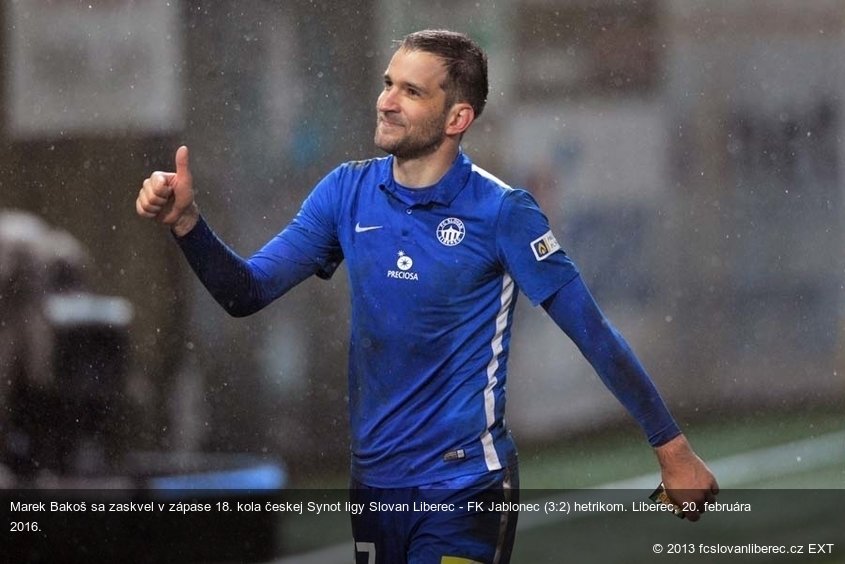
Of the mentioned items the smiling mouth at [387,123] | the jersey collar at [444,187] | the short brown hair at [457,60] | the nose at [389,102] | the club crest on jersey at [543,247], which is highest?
the short brown hair at [457,60]

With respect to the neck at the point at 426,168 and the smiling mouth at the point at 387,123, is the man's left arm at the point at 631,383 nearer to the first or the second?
the neck at the point at 426,168

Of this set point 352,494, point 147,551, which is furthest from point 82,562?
point 352,494

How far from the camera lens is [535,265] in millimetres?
3295

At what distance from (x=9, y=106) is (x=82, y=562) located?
1735 mm

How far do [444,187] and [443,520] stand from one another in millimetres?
780

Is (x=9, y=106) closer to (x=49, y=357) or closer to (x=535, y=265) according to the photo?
(x=49, y=357)

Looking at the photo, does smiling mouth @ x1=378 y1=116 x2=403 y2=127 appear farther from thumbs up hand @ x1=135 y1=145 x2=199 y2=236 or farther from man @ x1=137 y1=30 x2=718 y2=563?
thumbs up hand @ x1=135 y1=145 x2=199 y2=236

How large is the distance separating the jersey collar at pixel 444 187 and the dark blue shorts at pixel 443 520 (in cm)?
66

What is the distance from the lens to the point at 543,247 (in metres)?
3.30

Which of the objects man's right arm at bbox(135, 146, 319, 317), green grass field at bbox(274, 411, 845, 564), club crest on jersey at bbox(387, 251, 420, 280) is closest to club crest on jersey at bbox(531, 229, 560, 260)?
club crest on jersey at bbox(387, 251, 420, 280)

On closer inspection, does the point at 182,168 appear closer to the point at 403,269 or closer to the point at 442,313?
the point at 403,269

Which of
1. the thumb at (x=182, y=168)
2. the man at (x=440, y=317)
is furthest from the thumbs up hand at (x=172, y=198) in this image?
the man at (x=440, y=317)

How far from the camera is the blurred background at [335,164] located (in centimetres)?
530

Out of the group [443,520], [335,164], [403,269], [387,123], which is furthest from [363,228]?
[335,164]
